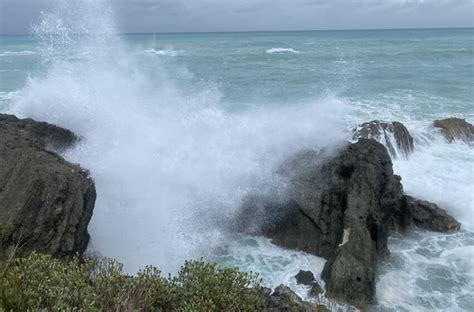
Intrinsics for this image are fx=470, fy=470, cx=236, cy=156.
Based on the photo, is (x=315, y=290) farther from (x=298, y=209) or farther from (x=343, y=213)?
(x=298, y=209)

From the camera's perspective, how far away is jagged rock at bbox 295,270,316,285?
1084cm

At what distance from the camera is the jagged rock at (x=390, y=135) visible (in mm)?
19281

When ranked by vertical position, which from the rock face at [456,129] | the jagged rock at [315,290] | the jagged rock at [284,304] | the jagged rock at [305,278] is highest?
the rock face at [456,129]

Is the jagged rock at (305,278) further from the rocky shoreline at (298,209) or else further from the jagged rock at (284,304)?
the jagged rock at (284,304)

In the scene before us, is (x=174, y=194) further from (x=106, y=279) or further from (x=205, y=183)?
(x=106, y=279)

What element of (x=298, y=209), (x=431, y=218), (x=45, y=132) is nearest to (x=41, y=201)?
(x=45, y=132)

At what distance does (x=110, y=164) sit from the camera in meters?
14.2

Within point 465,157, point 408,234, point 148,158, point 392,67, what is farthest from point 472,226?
point 392,67

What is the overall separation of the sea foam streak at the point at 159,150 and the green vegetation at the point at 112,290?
19.0ft

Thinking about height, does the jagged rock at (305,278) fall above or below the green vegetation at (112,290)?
below

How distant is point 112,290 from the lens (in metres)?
5.54

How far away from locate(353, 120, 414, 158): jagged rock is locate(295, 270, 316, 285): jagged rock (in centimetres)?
935

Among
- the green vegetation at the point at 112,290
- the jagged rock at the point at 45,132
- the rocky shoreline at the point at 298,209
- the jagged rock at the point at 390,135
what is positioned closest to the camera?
the green vegetation at the point at 112,290

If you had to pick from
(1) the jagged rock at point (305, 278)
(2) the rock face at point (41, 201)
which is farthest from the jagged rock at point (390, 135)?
(2) the rock face at point (41, 201)
